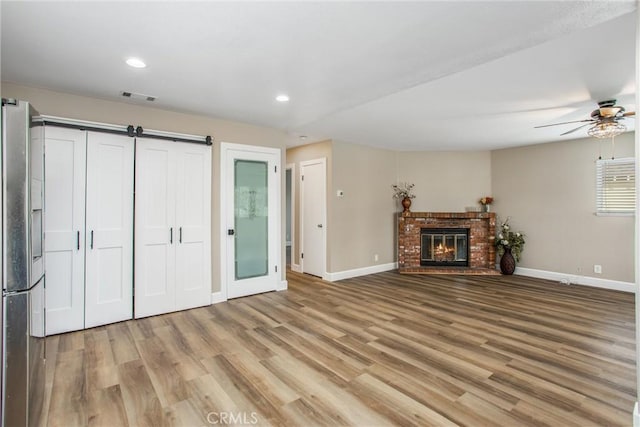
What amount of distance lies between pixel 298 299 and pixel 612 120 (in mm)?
4349

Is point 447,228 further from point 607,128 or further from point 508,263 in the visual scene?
point 607,128

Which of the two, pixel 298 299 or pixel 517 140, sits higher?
pixel 517 140

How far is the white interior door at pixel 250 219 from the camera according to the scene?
443 centimetres

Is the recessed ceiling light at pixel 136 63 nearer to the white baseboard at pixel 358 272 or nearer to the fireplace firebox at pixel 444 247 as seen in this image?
the white baseboard at pixel 358 272

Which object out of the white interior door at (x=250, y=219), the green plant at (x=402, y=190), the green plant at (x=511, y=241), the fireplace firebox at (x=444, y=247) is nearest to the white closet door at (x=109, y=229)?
the white interior door at (x=250, y=219)

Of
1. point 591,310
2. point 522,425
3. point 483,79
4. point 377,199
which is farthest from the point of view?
point 377,199

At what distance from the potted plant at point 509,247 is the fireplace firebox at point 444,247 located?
63 centimetres

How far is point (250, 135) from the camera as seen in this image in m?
4.64

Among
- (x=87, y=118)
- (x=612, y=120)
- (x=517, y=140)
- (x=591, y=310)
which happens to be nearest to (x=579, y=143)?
(x=517, y=140)

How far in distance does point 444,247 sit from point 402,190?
58.5 inches

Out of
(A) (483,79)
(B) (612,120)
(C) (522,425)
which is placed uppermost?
(A) (483,79)

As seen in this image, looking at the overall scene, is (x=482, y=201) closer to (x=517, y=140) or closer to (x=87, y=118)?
(x=517, y=140)

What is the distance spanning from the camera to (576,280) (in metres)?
5.43

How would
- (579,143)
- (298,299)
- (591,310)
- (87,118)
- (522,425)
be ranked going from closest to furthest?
(522,425)
(87,118)
(591,310)
(298,299)
(579,143)
